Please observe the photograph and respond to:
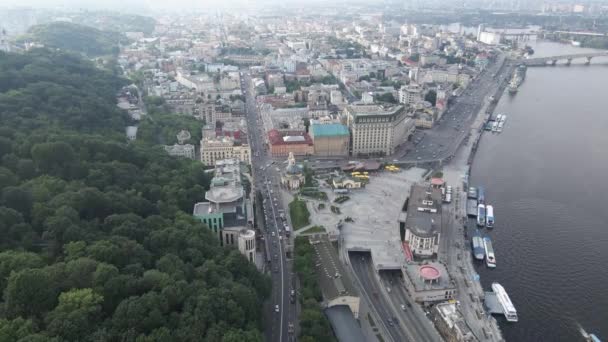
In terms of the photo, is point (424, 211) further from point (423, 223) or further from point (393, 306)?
point (393, 306)

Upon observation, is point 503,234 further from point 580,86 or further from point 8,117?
point 580,86

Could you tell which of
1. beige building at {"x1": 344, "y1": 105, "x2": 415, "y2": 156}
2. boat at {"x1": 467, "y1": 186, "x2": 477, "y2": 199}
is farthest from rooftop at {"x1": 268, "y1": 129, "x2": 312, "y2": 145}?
boat at {"x1": 467, "y1": 186, "x2": 477, "y2": 199}

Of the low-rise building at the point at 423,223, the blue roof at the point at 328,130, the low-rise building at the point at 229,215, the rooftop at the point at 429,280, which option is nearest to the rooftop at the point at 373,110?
the blue roof at the point at 328,130

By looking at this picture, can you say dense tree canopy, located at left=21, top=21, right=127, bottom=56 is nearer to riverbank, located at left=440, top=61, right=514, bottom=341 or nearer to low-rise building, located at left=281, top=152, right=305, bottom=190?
low-rise building, located at left=281, top=152, right=305, bottom=190

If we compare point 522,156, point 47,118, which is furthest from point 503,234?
point 47,118

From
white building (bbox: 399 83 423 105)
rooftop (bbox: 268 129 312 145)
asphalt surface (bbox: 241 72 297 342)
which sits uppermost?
white building (bbox: 399 83 423 105)

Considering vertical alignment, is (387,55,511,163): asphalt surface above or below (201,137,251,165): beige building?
below

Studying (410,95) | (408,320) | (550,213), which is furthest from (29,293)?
(410,95)
